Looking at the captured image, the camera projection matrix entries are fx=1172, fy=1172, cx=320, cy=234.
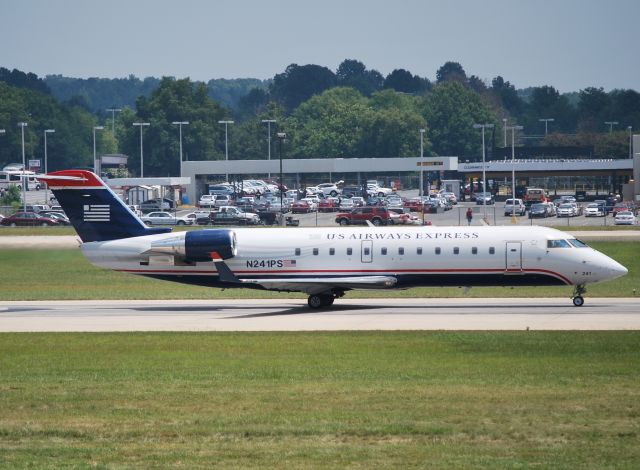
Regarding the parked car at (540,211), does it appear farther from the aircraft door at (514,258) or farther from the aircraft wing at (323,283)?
the aircraft wing at (323,283)

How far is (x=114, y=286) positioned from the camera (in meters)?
54.3

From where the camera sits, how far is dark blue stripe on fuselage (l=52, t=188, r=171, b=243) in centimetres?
4306

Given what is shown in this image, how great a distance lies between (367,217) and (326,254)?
179 ft

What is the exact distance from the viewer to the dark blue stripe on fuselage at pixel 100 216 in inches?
1695

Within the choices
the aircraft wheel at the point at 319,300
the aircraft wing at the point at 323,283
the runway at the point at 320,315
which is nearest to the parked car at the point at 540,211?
the runway at the point at 320,315

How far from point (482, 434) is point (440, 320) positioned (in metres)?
17.2

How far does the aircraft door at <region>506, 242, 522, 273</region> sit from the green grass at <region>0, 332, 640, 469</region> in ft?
25.6

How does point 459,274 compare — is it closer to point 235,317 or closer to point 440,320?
point 440,320

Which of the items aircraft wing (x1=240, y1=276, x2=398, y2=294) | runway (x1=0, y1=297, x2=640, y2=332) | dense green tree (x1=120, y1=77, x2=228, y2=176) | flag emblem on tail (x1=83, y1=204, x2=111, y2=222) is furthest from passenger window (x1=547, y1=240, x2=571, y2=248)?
dense green tree (x1=120, y1=77, x2=228, y2=176)

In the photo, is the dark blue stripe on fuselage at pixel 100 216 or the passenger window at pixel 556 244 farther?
the dark blue stripe on fuselage at pixel 100 216

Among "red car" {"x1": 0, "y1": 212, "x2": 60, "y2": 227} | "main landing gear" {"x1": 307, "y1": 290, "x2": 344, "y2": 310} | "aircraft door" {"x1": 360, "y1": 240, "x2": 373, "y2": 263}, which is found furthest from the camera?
"red car" {"x1": 0, "y1": 212, "x2": 60, "y2": 227}

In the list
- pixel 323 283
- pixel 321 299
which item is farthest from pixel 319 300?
pixel 323 283

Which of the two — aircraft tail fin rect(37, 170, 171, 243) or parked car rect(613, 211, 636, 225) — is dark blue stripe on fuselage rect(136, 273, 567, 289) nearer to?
Answer: aircraft tail fin rect(37, 170, 171, 243)

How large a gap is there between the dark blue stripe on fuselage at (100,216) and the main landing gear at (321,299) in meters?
6.01
